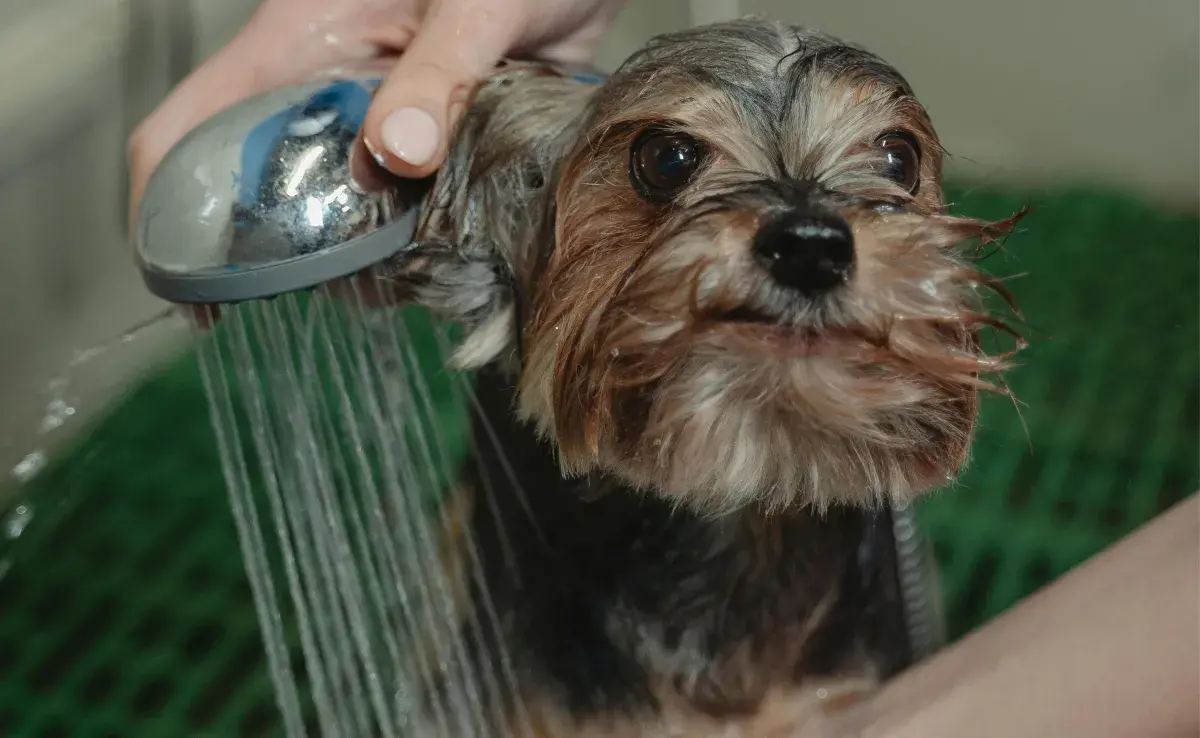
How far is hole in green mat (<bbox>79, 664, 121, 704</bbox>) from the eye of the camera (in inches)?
55.3

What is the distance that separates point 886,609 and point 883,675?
0.22ft

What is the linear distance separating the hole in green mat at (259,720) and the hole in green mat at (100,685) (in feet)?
0.62

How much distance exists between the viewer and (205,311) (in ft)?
3.30

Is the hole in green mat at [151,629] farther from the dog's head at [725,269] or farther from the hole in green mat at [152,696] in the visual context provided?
the dog's head at [725,269]

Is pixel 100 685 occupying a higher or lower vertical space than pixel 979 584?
lower

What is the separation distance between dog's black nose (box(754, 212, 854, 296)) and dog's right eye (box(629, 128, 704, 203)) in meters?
0.13

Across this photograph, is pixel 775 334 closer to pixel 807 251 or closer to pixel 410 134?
pixel 807 251

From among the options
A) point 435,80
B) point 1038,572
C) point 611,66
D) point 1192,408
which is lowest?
point 1038,572

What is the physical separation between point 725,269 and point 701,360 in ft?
0.22

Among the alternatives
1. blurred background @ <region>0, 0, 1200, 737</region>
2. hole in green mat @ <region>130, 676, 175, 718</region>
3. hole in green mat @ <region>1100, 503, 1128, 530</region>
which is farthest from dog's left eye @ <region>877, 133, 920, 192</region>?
hole in green mat @ <region>130, 676, 175, 718</region>

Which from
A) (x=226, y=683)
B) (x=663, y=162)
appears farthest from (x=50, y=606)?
(x=663, y=162)

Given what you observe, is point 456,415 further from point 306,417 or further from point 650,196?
point 650,196

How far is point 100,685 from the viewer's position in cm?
142

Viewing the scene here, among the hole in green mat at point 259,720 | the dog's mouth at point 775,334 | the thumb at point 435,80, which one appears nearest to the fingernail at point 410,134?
the thumb at point 435,80
